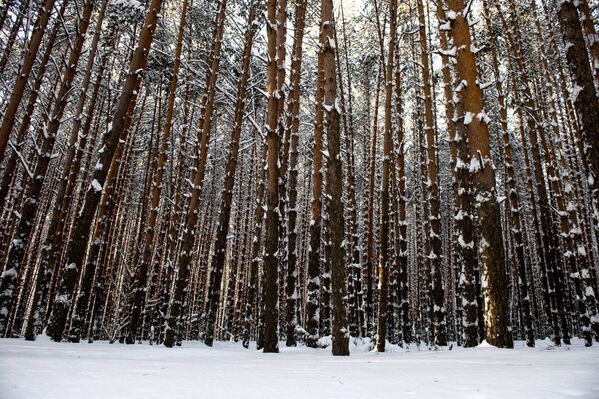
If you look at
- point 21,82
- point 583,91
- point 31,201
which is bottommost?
point 31,201

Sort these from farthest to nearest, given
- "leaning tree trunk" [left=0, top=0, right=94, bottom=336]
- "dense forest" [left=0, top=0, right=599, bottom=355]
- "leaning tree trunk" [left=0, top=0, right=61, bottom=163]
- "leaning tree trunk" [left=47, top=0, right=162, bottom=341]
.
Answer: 1. "leaning tree trunk" [left=0, top=0, right=94, bottom=336]
2. "leaning tree trunk" [left=47, top=0, right=162, bottom=341]
3. "leaning tree trunk" [left=0, top=0, right=61, bottom=163]
4. "dense forest" [left=0, top=0, right=599, bottom=355]

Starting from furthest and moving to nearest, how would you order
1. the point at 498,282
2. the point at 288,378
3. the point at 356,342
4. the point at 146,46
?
the point at 356,342
the point at 146,46
the point at 498,282
the point at 288,378

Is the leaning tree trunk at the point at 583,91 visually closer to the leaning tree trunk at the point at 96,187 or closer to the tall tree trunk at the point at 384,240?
the tall tree trunk at the point at 384,240

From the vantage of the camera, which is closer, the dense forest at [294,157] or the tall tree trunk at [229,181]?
the dense forest at [294,157]

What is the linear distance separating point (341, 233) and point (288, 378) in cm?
314

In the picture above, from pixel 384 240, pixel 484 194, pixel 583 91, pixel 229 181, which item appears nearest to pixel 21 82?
pixel 229 181

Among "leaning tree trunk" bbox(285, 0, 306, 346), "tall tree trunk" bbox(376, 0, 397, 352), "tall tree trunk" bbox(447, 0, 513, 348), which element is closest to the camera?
"tall tree trunk" bbox(447, 0, 513, 348)

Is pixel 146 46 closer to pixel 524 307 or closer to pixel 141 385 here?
pixel 141 385

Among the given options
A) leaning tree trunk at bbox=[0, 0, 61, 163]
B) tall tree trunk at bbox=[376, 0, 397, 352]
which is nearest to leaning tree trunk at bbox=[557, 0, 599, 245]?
tall tree trunk at bbox=[376, 0, 397, 352]

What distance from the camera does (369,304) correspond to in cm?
1241

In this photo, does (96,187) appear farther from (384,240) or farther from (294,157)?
(384,240)

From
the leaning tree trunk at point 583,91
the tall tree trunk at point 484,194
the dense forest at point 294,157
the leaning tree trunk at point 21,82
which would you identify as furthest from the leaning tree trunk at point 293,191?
the leaning tree trunk at point 583,91

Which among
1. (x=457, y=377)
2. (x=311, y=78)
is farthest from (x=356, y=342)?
(x=311, y=78)

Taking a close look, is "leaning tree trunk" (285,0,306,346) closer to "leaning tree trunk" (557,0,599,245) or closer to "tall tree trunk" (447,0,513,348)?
"tall tree trunk" (447,0,513,348)
